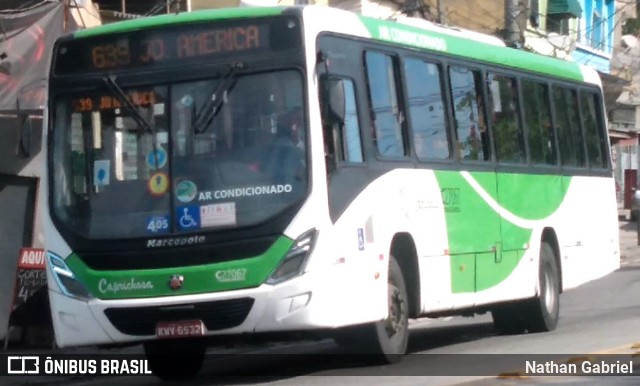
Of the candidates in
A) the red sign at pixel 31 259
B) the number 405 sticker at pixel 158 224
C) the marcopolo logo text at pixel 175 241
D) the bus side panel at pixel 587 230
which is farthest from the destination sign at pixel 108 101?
the bus side panel at pixel 587 230

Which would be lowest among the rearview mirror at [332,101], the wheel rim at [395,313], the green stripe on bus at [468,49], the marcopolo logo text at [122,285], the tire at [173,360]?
the tire at [173,360]

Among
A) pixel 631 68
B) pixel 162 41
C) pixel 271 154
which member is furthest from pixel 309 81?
pixel 631 68

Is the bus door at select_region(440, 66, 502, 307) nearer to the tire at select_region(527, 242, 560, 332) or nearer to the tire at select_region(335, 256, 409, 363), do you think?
the tire at select_region(335, 256, 409, 363)

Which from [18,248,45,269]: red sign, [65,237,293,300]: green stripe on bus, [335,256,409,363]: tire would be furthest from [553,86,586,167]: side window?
[65,237,293,300]: green stripe on bus

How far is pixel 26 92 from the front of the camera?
16.7 metres

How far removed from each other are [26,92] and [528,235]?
616 centimetres

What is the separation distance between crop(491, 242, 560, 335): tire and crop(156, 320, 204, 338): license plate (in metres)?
6.12

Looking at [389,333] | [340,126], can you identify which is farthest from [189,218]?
[389,333]

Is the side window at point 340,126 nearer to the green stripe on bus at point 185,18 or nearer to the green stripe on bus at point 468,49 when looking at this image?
the green stripe on bus at point 185,18

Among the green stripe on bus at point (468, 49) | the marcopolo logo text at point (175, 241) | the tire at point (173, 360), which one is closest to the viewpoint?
the marcopolo logo text at point (175, 241)

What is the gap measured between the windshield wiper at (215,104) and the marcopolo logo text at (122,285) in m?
1.34

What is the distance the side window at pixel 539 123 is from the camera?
17.2 metres

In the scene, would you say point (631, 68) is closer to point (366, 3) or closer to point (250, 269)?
point (366, 3)

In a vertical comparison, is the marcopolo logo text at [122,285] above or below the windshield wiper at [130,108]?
below
